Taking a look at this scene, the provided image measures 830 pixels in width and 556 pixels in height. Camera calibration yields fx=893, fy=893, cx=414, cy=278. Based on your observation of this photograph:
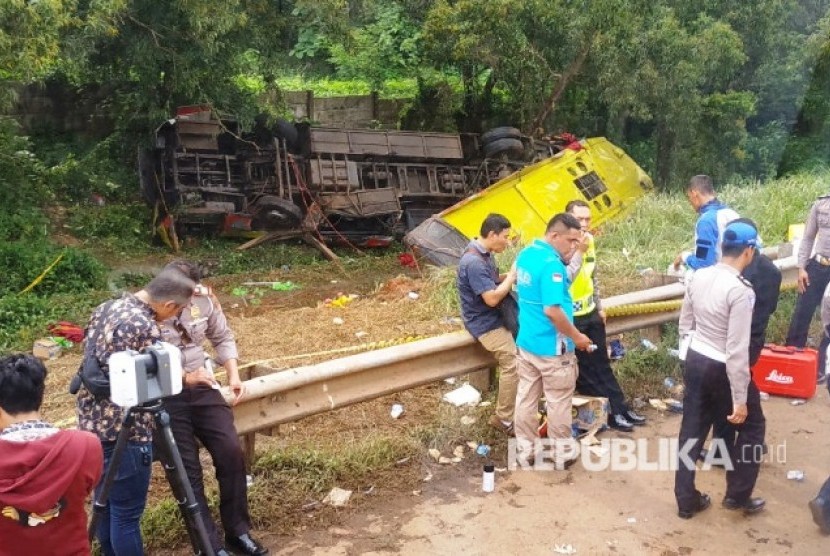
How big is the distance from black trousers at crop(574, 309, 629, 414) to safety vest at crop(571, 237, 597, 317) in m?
0.09

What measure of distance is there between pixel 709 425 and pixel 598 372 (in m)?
1.28

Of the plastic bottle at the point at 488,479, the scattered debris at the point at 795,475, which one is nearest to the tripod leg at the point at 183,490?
the plastic bottle at the point at 488,479

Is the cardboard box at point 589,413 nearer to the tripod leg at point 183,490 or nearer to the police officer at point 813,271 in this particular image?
the police officer at point 813,271

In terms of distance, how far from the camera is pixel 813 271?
23.8ft

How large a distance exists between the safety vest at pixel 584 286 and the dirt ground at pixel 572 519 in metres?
1.08

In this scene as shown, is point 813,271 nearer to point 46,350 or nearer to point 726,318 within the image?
point 726,318

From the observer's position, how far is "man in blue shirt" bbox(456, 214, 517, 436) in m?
5.74

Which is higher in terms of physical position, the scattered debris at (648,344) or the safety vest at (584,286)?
the safety vest at (584,286)

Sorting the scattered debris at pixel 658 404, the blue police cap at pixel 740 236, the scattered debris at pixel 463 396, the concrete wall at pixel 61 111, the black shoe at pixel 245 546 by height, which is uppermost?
the concrete wall at pixel 61 111

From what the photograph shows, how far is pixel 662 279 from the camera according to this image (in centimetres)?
786

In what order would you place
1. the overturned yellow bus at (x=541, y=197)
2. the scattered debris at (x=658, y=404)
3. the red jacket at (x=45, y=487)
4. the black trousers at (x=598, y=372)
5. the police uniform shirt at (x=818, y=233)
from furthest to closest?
the overturned yellow bus at (x=541, y=197) → the police uniform shirt at (x=818, y=233) → the scattered debris at (x=658, y=404) → the black trousers at (x=598, y=372) → the red jacket at (x=45, y=487)

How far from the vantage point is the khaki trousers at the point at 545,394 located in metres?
5.38

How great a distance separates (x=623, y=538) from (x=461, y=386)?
2130 millimetres

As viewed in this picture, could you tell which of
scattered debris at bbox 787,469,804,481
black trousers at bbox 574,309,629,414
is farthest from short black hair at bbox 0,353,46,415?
scattered debris at bbox 787,469,804,481
